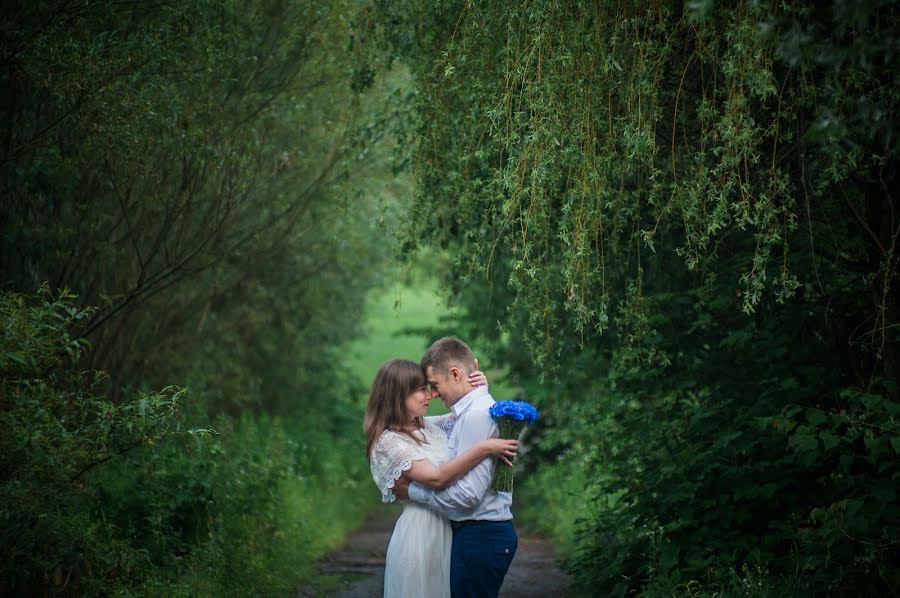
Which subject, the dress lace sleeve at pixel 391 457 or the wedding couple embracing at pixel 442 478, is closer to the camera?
the wedding couple embracing at pixel 442 478

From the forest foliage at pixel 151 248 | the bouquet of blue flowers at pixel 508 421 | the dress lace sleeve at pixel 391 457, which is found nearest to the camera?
the bouquet of blue flowers at pixel 508 421

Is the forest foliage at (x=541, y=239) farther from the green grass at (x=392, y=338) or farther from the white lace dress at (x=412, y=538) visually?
the green grass at (x=392, y=338)

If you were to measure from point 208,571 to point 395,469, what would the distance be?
115 inches

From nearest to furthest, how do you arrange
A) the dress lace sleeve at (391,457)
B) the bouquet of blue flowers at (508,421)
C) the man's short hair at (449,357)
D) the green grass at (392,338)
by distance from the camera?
the bouquet of blue flowers at (508,421), the dress lace sleeve at (391,457), the man's short hair at (449,357), the green grass at (392,338)

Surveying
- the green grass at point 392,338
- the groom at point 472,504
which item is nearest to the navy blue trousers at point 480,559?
the groom at point 472,504

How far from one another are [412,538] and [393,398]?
710mm

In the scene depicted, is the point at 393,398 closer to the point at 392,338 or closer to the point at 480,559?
the point at 480,559

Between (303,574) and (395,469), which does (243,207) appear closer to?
(303,574)

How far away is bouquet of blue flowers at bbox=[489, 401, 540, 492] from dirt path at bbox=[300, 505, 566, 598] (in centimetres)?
376

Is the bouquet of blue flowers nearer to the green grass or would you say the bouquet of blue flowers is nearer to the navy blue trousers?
the navy blue trousers

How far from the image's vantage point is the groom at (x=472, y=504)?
4.90m

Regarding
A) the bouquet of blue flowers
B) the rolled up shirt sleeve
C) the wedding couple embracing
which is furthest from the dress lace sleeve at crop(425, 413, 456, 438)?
the bouquet of blue flowers

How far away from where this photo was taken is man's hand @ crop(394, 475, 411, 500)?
16.6 ft

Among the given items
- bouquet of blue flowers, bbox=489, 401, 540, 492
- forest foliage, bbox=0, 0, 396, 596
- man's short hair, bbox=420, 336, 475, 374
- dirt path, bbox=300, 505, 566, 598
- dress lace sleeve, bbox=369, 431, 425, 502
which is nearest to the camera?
bouquet of blue flowers, bbox=489, 401, 540, 492
